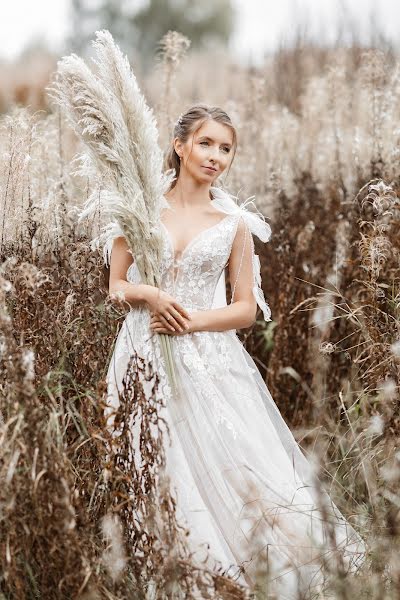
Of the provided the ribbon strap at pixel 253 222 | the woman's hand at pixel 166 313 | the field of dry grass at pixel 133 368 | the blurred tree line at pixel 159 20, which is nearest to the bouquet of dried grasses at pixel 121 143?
the woman's hand at pixel 166 313

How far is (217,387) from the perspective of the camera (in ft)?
9.36

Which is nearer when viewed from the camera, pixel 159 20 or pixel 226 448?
pixel 226 448

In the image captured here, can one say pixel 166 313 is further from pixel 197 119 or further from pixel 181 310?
pixel 197 119

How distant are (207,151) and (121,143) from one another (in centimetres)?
42

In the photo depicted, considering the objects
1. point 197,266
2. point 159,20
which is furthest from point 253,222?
point 159,20

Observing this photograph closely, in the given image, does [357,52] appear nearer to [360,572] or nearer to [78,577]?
[360,572]

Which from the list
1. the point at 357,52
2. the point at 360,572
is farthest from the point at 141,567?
the point at 357,52

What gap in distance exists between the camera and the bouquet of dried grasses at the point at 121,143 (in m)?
2.61

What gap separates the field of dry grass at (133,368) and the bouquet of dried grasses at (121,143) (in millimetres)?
299

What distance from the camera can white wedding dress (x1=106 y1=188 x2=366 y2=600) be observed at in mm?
2631

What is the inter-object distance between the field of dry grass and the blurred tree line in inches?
618

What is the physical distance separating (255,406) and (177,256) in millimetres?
608

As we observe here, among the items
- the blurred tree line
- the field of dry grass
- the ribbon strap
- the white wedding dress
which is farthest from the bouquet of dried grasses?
the blurred tree line

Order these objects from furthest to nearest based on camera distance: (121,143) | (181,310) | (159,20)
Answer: (159,20) < (181,310) < (121,143)
